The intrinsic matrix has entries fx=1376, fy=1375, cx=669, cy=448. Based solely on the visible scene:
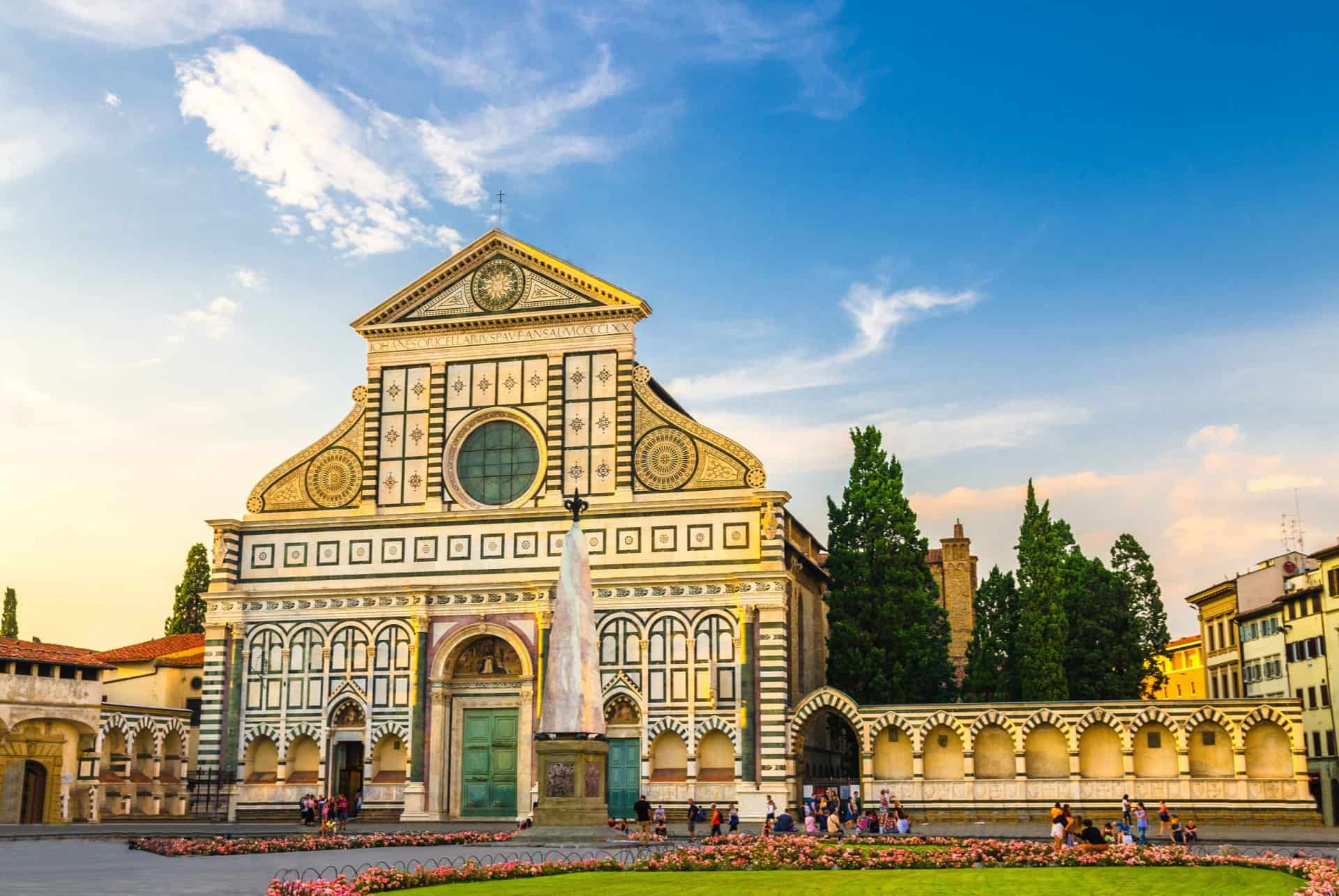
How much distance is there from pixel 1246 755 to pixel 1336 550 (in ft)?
33.0

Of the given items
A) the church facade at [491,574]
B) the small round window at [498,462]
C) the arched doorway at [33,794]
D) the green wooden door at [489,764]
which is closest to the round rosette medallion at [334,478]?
the church facade at [491,574]

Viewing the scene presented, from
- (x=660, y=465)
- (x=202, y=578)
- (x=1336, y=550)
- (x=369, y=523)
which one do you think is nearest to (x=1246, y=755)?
(x=1336, y=550)

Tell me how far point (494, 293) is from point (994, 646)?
22488mm

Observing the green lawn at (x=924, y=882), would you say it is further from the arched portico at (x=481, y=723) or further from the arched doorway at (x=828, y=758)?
the arched portico at (x=481, y=723)

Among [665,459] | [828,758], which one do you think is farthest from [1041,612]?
[665,459]

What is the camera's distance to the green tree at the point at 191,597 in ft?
234

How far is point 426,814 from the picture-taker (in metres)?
44.5

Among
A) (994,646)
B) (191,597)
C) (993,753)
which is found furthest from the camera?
(191,597)

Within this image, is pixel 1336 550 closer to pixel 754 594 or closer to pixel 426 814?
pixel 754 594

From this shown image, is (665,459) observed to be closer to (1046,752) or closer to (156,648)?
(1046,752)

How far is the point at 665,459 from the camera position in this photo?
151 ft

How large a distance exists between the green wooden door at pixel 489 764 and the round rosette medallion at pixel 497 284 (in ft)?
46.6

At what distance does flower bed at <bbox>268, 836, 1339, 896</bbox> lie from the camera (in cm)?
2275

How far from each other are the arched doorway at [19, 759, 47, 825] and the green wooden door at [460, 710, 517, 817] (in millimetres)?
14000
